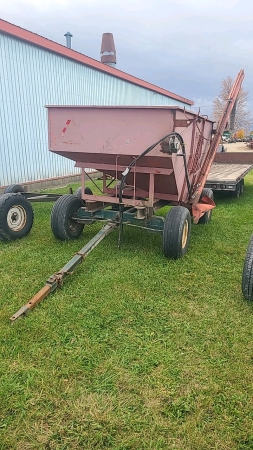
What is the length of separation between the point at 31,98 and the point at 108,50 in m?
10.2

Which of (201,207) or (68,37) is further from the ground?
(68,37)

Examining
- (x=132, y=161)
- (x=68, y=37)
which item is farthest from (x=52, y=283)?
(x=68, y=37)

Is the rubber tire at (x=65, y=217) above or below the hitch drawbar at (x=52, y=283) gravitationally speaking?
above

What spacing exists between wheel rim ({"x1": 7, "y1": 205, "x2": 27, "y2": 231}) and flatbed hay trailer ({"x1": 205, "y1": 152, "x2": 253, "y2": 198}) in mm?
4367

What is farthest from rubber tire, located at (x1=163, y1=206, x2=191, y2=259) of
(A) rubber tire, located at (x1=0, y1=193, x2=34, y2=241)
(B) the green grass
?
(A) rubber tire, located at (x1=0, y1=193, x2=34, y2=241)

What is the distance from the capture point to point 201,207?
18.9 ft

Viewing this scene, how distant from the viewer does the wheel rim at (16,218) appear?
516cm

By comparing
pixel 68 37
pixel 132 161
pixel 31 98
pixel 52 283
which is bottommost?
pixel 52 283

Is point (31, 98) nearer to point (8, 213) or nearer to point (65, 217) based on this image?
point (8, 213)

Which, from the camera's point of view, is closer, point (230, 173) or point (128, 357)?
point (128, 357)

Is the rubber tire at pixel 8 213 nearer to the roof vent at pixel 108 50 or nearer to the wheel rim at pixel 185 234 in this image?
the wheel rim at pixel 185 234

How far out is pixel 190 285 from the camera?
387cm

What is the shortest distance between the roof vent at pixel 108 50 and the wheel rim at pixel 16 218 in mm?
15056

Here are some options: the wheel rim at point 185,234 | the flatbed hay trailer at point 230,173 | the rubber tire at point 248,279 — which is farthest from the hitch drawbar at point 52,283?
the flatbed hay trailer at point 230,173
